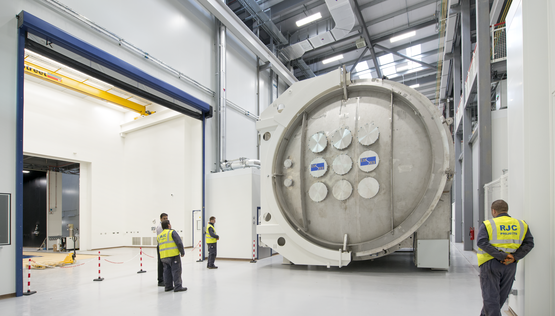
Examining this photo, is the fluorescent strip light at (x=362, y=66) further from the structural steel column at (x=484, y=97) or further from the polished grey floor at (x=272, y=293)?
the polished grey floor at (x=272, y=293)

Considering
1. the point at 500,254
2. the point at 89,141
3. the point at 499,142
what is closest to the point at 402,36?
the point at 499,142

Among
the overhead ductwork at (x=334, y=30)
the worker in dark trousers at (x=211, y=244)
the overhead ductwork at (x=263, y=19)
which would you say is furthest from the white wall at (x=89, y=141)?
the overhead ductwork at (x=334, y=30)

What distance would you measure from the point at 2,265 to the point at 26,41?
4.58 m

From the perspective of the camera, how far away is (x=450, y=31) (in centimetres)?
1358

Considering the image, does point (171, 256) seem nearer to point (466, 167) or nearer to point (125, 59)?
point (125, 59)

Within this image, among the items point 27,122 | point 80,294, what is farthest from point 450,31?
point 27,122

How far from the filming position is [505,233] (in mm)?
3559

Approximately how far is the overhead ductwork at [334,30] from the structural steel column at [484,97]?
4.48 m

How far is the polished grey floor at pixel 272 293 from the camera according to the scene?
4.84 m

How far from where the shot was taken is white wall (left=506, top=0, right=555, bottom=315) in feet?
11.7

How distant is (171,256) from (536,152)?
19.5ft

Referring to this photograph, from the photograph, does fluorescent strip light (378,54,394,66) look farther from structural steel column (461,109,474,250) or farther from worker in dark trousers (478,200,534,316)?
worker in dark trousers (478,200,534,316)

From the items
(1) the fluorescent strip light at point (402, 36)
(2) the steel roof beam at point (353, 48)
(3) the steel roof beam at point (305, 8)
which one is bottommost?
(1) the fluorescent strip light at point (402, 36)

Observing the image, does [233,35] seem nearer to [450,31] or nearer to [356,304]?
[450,31]
